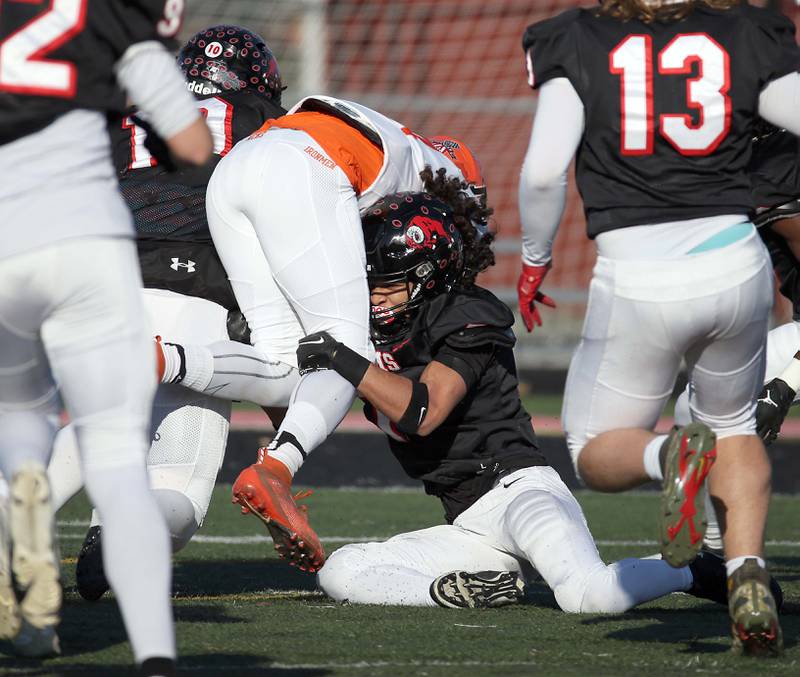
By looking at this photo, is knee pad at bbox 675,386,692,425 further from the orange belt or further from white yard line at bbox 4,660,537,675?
white yard line at bbox 4,660,537,675

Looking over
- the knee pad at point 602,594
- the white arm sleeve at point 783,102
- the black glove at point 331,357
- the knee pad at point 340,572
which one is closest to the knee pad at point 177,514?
the knee pad at point 340,572

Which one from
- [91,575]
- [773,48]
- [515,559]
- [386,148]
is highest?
[773,48]

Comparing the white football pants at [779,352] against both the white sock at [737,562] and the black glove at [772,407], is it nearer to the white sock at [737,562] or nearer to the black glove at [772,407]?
the black glove at [772,407]

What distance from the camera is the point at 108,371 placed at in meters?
2.78

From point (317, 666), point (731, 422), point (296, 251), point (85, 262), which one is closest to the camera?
point (85, 262)

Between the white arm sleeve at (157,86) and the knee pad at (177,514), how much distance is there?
1.86 meters

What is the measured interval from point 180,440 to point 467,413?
949 millimetres

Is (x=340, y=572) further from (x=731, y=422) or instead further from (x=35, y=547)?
(x=35, y=547)

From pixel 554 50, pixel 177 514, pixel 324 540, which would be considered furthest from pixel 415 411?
pixel 324 540

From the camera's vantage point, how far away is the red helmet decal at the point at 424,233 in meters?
4.53

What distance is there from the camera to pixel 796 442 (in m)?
10.4

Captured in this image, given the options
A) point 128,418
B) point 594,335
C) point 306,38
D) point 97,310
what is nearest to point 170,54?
point 97,310

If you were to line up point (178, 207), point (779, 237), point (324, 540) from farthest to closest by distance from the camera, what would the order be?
point (324, 540)
point (779, 237)
point (178, 207)

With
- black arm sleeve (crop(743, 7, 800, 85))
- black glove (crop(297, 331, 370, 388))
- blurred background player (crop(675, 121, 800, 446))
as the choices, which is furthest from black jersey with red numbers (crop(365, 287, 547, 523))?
black arm sleeve (crop(743, 7, 800, 85))
